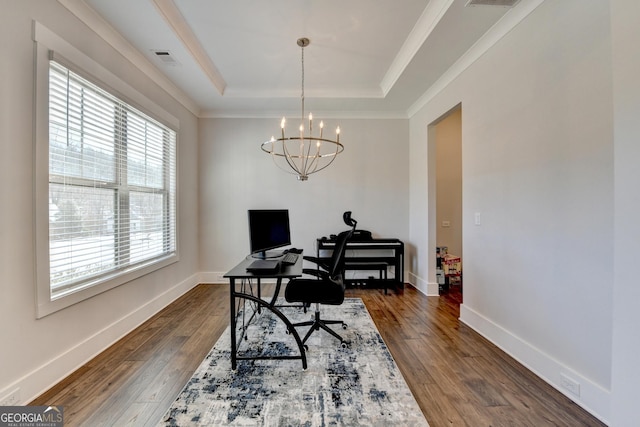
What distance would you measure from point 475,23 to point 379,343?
2.93 meters

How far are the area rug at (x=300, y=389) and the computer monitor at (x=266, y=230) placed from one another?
0.87 m

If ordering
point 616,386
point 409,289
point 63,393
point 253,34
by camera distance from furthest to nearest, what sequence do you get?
point 409,289 < point 253,34 < point 63,393 < point 616,386

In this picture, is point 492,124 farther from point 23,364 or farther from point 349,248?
point 23,364

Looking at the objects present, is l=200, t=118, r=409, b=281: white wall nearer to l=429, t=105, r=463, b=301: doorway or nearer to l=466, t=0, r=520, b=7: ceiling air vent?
l=429, t=105, r=463, b=301: doorway

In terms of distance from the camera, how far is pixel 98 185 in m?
2.33

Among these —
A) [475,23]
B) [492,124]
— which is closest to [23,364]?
[492,124]

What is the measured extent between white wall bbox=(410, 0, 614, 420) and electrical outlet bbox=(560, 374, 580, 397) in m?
0.02

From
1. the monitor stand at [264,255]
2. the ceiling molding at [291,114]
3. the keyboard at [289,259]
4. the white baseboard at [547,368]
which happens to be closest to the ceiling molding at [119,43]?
the ceiling molding at [291,114]

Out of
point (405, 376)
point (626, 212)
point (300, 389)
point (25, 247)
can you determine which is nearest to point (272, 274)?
point (300, 389)

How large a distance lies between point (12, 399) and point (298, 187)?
3.58m

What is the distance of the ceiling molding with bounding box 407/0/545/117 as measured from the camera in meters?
2.09

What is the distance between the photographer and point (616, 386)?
1291 mm

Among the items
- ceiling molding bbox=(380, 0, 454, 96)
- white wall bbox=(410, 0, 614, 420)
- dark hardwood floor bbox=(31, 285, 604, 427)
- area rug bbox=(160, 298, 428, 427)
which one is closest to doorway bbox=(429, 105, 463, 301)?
ceiling molding bbox=(380, 0, 454, 96)

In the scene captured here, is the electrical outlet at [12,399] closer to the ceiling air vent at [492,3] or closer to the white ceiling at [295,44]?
the white ceiling at [295,44]
